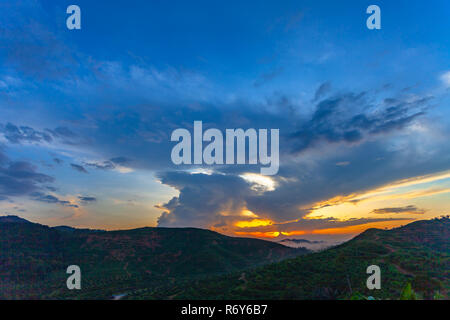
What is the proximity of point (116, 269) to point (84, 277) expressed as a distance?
31.2ft

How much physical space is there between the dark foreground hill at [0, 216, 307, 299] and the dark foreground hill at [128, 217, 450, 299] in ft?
89.7

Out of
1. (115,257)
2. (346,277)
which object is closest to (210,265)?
(115,257)

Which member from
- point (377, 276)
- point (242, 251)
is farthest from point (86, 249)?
point (377, 276)

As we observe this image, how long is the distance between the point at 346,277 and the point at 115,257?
69.4 meters

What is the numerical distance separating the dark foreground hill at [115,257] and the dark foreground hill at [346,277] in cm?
2735

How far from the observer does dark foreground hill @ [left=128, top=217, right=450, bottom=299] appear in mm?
24406

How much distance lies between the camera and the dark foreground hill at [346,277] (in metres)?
24.4

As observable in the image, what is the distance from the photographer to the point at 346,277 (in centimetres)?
2888

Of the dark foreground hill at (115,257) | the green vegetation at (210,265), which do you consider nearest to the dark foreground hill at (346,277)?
the green vegetation at (210,265)

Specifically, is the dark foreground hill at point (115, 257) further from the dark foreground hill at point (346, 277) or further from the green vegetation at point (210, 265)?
the dark foreground hill at point (346, 277)

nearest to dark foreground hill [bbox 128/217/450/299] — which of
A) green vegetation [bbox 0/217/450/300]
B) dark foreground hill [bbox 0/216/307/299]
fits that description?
green vegetation [bbox 0/217/450/300]

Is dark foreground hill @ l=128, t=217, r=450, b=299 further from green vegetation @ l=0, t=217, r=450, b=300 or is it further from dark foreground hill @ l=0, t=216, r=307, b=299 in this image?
dark foreground hill @ l=0, t=216, r=307, b=299

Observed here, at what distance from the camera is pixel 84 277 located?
189 ft
